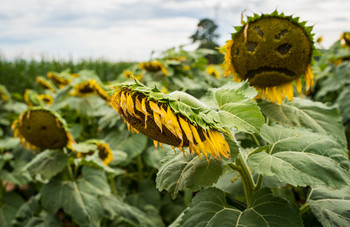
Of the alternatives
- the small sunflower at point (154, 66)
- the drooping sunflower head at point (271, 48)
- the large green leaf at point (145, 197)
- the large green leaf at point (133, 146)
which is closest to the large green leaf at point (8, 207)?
the large green leaf at point (145, 197)

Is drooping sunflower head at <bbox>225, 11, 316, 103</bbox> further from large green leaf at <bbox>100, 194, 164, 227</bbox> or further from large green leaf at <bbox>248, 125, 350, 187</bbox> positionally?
large green leaf at <bbox>100, 194, 164, 227</bbox>

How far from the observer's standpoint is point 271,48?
44.4 inches

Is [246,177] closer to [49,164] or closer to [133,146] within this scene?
[49,164]

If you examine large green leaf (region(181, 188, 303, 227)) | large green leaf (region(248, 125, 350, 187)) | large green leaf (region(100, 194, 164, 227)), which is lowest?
large green leaf (region(100, 194, 164, 227))

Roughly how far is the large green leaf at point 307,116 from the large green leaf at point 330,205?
23 cm

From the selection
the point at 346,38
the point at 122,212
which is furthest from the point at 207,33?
the point at 122,212

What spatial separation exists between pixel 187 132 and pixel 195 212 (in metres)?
0.34

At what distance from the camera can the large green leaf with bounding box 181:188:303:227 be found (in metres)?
0.85

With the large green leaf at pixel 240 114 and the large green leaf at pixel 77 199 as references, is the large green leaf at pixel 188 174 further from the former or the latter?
the large green leaf at pixel 77 199

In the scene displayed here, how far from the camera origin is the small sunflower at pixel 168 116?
655 mm

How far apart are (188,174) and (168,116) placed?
25 centimetres

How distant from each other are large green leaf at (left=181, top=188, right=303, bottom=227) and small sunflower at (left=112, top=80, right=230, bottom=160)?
0.84ft

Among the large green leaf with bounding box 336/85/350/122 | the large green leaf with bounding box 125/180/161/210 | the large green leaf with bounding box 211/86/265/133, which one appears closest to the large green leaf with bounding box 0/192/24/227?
the large green leaf with bounding box 125/180/161/210

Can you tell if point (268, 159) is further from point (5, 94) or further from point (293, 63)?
point (5, 94)
